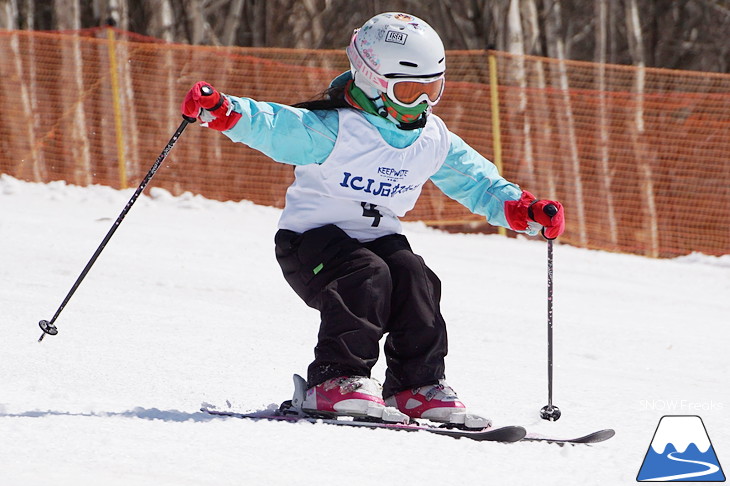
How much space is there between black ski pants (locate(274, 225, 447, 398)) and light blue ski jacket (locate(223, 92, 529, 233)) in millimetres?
311

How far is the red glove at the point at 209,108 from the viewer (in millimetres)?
3496

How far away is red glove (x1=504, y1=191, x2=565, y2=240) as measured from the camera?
399 centimetres

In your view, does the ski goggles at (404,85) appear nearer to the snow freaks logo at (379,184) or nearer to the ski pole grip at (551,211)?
the snow freaks logo at (379,184)

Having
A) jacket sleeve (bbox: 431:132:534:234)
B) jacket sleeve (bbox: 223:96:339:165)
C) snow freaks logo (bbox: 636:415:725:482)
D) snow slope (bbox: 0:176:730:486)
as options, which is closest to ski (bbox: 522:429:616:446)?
snow slope (bbox: 0:176:730:486)

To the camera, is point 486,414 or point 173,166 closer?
point 486,414

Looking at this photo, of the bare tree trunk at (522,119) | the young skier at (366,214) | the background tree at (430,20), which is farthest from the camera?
the background tree at (430,20)

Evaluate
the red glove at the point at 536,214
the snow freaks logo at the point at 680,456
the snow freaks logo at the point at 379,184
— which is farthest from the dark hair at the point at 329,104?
the snow freaks logo at the point at 680,456

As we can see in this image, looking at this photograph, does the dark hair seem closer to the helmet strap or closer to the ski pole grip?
the helmet strap

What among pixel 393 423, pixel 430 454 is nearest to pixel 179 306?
pixel 393 423

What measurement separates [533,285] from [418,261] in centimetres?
451

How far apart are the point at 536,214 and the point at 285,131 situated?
3.44 feet

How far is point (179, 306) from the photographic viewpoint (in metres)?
6.05

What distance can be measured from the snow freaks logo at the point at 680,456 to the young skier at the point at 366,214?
1.93 ft

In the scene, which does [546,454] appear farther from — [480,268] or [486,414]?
[480,268]
